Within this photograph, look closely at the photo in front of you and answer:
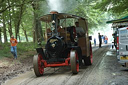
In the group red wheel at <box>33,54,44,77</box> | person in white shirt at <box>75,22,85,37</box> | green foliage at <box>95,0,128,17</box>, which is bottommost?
red wheel at <box>33,54,44,77</box>

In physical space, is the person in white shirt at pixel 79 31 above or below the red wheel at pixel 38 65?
above

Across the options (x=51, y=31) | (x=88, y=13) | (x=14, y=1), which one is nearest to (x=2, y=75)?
(x=51, y=31)

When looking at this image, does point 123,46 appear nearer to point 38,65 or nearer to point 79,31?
point 79,31

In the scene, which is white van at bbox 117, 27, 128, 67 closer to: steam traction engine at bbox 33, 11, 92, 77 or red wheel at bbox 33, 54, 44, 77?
steam traction engine at bbox 33, 11, 92, 77

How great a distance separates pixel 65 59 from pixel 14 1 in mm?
7840

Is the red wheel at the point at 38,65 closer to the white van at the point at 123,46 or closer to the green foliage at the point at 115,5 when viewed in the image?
the white van at the point at 123,46

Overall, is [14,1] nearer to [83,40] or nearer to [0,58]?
[0,58]

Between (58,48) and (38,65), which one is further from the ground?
(58,48)

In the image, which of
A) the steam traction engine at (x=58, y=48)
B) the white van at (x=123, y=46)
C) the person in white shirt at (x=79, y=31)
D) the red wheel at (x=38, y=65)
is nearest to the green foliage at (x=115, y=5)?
the person in white shirt at (x=79, y=31)

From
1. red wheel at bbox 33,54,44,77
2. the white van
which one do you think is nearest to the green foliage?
the white van

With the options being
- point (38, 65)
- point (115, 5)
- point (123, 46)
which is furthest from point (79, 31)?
point (115, 5)

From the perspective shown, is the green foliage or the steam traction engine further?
the green foliage

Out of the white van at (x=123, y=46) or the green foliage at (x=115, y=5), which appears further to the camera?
the green foliage at (x=115, y=5)

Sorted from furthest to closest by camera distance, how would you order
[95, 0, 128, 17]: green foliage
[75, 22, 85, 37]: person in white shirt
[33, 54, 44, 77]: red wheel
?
[95, 0, 128, 17]: green foliage, [75, 22, 85, 37]: person in white shirt, [33, 54, 44, 77]: red wheel
